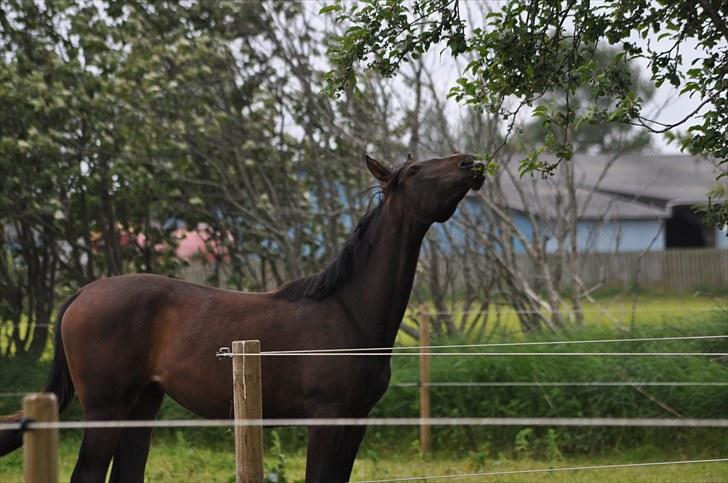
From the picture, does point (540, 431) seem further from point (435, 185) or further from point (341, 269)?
point (435, 185)

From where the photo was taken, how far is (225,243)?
12.5 metres

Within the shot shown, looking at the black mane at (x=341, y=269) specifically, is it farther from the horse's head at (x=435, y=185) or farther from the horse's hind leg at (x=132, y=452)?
the horse's hind leg at (x=132, y=452)

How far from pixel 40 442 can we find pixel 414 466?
237 inches

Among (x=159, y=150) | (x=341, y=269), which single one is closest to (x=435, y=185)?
(x=341, y=269)

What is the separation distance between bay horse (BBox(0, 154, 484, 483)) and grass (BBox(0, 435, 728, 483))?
1.98 m

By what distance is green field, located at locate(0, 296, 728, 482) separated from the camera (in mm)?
8438

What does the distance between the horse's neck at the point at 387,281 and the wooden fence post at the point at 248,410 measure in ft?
4.45

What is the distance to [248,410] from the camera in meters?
4.30

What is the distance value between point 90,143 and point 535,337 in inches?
215

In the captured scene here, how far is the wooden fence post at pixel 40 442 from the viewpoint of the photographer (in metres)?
2.91

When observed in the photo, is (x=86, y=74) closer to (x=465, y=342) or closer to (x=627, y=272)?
(x=465, y=342)

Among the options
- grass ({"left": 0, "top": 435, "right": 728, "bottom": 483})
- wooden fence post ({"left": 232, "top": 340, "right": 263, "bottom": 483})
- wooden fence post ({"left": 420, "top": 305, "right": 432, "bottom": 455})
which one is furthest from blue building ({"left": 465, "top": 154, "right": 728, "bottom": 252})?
wooden fence post ({"left": 232, "top": 340, "right": 263, "bottom": 483})

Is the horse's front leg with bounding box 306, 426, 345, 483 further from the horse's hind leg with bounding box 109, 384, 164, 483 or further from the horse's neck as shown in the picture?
the horse's hind leg with bounding box 109, 384, 164, 483

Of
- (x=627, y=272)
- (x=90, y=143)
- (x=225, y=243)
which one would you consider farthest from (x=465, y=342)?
(x=627, y=272)
